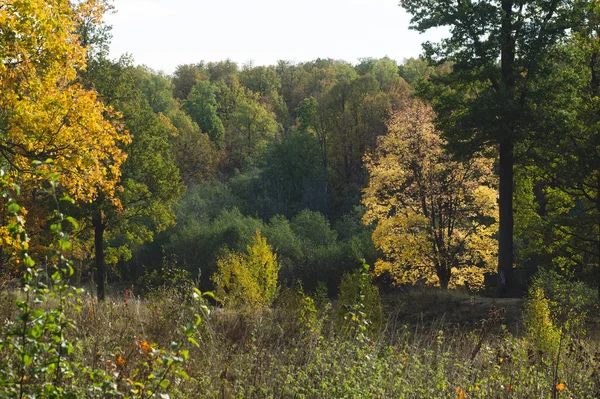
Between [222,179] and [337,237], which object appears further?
[222,179]

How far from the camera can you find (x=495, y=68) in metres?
17.0

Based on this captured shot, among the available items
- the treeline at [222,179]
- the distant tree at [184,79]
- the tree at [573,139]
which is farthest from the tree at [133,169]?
the distant tree at [184,79]

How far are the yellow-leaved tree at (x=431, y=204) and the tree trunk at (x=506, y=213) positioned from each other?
3077 mm

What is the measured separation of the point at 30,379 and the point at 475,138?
15.7 metres

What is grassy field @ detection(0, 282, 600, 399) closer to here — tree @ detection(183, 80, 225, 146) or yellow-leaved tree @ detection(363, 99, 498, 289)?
yellow-leaved tree @ detection(363, 99, 498, 289)

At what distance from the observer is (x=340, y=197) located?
45.2 meters

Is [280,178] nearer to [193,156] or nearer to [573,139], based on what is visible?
[193,156]

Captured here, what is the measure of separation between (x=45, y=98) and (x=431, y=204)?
51.3 feet

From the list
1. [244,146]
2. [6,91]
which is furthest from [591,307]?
[244,146]

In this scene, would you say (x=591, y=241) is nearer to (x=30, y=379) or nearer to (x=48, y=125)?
(x=48, y=125)

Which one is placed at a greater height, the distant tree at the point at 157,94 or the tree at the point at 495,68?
the distant tree at the point at 157,94

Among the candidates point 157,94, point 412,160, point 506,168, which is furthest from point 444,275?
point 157,94

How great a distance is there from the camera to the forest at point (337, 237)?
5.00m

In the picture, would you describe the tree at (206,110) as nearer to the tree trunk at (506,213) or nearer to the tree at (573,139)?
the tree trunk at (506,213)
